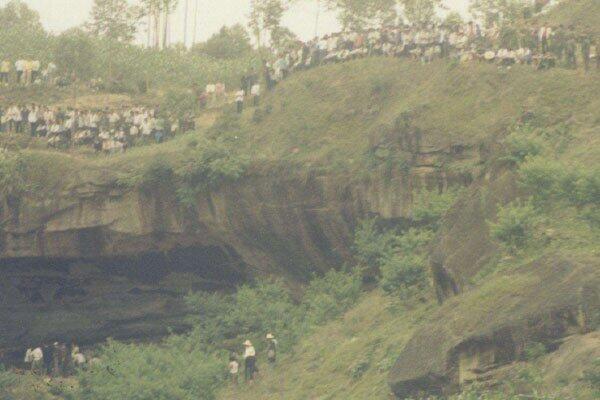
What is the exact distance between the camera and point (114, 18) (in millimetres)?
65188

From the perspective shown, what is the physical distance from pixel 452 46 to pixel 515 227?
46.0 ft

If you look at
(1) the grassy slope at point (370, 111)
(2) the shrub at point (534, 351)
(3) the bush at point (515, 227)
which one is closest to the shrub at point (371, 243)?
(1) the grassy slope at point (370, 111)

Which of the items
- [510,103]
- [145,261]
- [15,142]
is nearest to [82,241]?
[145,261]

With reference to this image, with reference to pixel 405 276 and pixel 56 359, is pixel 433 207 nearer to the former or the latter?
pixel 405 276

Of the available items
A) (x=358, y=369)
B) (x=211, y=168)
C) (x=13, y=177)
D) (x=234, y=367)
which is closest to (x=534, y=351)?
(x=358, y=369)

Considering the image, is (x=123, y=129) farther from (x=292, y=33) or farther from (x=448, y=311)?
(x=448, y=311)

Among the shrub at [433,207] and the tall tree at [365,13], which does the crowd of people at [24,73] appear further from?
the shrub at [433,207]

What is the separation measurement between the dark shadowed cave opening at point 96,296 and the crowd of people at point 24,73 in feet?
32.8

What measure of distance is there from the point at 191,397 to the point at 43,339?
414 inches

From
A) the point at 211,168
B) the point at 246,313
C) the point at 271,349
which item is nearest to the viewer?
the point at 271,349

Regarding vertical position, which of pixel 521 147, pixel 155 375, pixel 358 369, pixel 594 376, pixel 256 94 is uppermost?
pixel 256 94

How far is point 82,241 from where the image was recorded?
1547 inches

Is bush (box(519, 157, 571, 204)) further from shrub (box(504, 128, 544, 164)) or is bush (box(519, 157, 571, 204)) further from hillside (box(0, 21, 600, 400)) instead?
shrub (box(504, 128, 544, 164))

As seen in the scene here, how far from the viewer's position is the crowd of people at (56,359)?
129 feet
